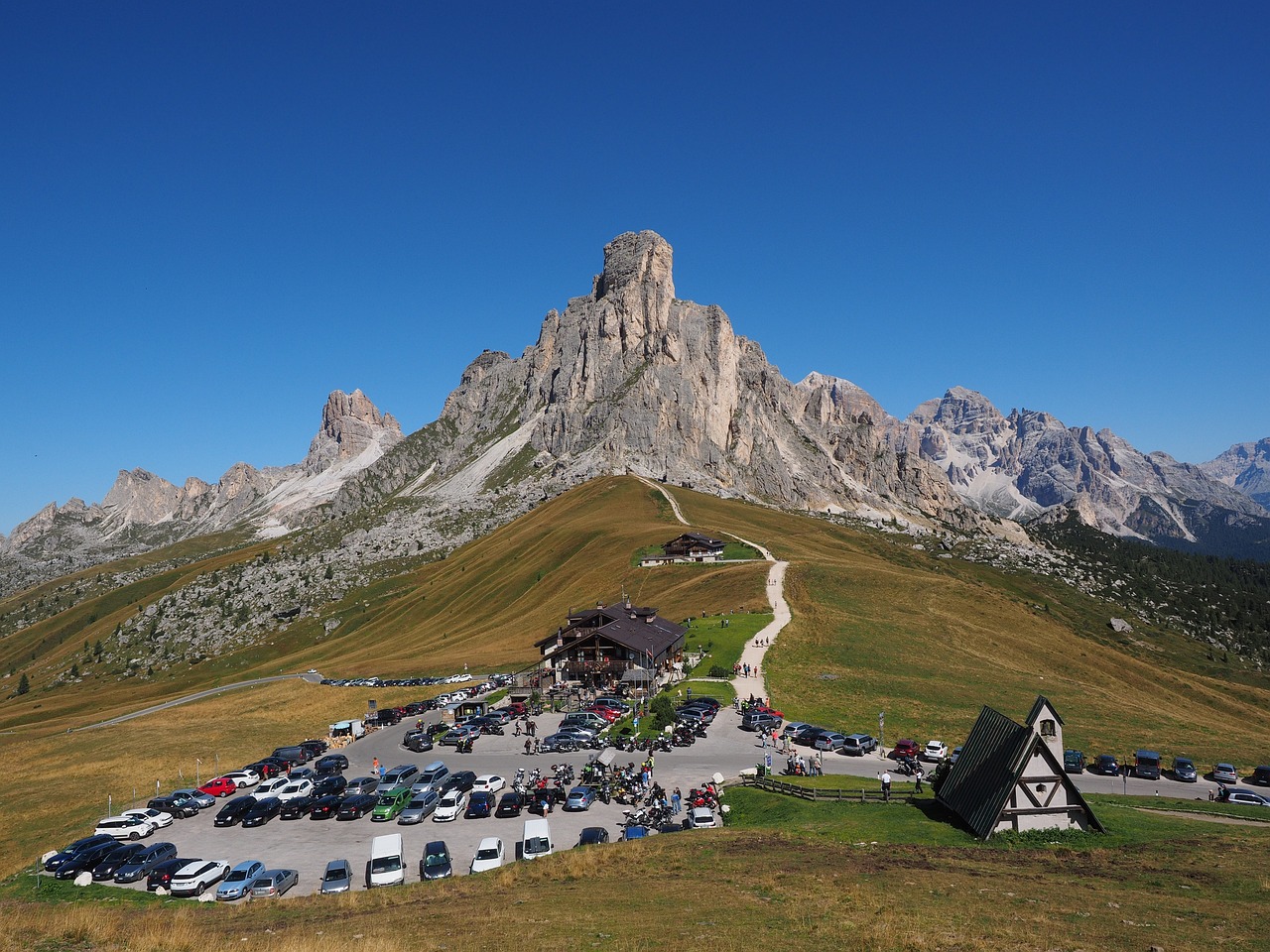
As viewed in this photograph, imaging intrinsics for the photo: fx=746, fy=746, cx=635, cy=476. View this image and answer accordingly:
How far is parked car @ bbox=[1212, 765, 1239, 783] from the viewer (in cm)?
4866

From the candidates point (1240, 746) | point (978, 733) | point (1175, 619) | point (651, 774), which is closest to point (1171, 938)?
point (978, 733)

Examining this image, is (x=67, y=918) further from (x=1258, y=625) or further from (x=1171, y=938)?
(x=1258, y=625)

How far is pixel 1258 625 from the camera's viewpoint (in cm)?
17450

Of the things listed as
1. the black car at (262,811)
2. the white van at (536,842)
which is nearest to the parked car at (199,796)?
the black car at (262,811)

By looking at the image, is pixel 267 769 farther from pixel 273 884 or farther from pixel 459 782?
pixel 273 884

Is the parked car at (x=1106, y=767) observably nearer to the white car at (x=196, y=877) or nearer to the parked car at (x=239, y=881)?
the parked car at (x=239, y=881)

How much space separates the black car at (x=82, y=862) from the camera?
35875mm

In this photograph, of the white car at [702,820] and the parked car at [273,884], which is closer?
the parked car at [273,884]

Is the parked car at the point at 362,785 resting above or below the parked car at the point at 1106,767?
above

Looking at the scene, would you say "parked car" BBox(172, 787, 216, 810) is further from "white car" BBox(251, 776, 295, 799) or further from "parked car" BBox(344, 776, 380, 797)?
"parked car" BBox(344, 776, 380, 797)

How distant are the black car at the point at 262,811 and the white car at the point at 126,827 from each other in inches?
199

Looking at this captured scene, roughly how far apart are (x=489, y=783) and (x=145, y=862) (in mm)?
18776

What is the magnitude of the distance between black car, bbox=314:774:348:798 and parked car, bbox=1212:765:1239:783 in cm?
5749

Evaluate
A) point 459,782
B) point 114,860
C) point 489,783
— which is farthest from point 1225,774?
point 114,860
